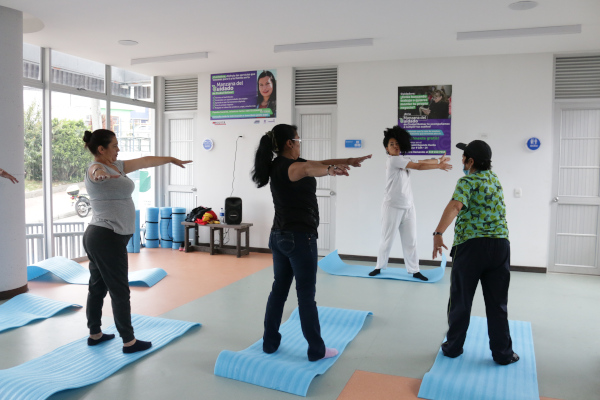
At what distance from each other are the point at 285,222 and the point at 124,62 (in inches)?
214

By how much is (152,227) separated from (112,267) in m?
5.13

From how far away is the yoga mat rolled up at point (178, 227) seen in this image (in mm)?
8164

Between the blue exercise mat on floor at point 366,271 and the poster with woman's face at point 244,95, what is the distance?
8.73 feet

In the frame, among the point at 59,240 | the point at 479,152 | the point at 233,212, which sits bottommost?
the point at 59,240

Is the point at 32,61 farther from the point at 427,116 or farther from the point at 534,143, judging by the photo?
the point at 534,143

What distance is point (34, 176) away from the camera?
6.41 metres

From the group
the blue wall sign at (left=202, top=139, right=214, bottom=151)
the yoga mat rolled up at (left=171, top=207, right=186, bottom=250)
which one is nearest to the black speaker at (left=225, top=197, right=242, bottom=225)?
the yoga mat rolled up at (left=171, top=207, right=186, bottom=250)

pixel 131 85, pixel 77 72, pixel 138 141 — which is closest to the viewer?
pixel 77 72

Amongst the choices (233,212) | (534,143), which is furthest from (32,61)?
(534,143)

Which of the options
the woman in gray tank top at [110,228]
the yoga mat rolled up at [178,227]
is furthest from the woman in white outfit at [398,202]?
the yoga mat rolled up at [178,227]

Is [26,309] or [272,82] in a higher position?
[272,82]

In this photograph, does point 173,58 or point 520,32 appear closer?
point 520,32

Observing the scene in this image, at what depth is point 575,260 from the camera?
6.64 meters

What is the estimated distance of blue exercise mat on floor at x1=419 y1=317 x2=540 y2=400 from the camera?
2.80 metres
